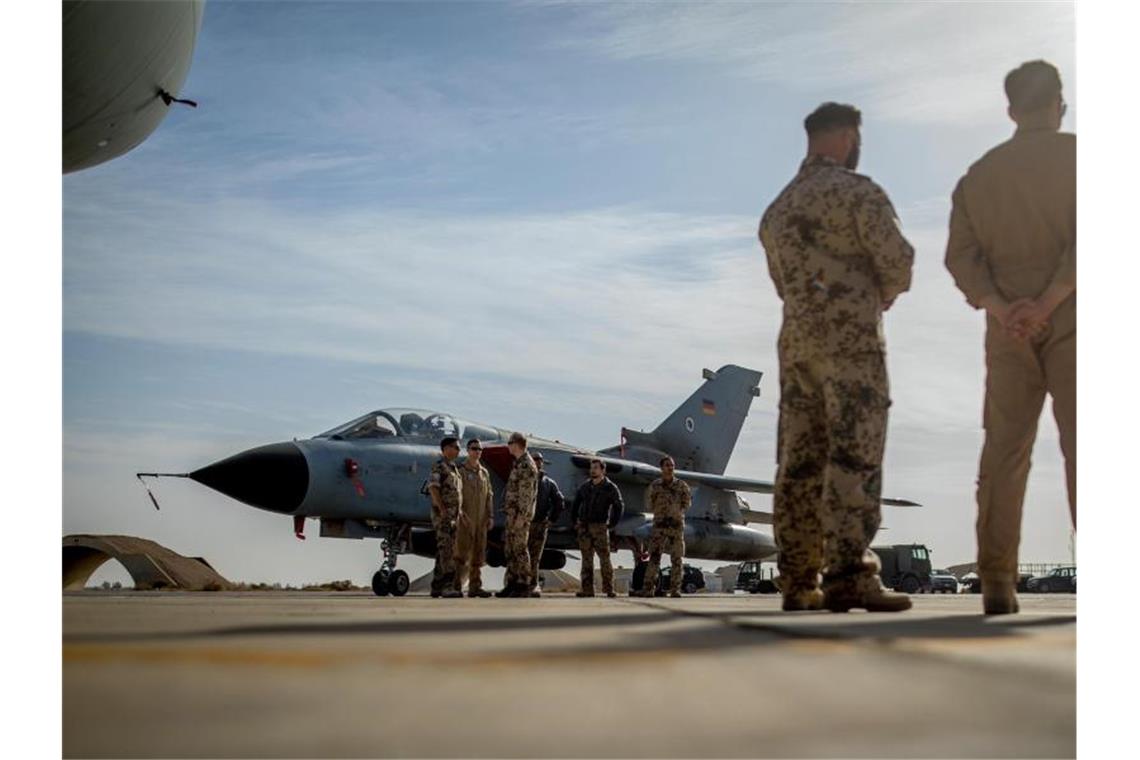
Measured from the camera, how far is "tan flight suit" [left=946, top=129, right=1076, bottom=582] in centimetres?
346

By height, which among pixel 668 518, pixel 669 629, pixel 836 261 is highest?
pixel 836 261

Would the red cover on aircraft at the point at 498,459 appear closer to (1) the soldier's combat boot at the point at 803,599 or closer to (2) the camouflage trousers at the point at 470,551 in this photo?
(2) the camouflage trousers at the point at 470,551

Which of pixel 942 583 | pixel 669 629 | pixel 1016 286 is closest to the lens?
Result: pixel 669 629

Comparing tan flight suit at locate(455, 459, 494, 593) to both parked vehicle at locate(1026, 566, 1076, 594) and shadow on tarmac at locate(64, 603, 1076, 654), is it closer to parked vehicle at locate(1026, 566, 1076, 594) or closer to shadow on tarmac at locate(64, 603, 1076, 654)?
shadow on tarmac at locate(64, 603, 1076, 654)

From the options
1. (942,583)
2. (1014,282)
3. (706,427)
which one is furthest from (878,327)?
(942,583)

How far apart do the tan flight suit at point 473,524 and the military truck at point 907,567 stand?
721 inches

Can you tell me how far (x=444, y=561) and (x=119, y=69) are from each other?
4.94 metres

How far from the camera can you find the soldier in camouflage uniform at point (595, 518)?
412 inches

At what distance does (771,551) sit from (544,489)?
8.54 m

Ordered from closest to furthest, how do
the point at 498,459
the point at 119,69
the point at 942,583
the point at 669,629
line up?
the point at 669,629
the point at 119,69
the point at 498,459
the point at 942,583

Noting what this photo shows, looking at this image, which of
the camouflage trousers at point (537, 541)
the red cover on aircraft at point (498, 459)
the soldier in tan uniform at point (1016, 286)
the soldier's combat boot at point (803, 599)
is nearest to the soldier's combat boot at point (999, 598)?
the soldier in tan uniform at point (1016, 286)

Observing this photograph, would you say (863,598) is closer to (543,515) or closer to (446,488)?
(446,488)

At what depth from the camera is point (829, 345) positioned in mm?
3723
